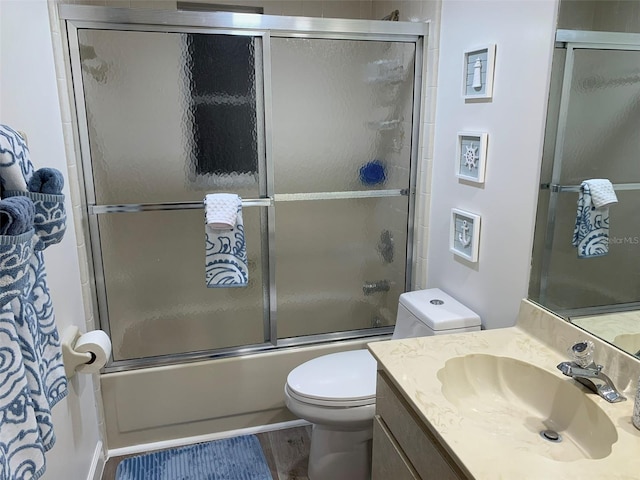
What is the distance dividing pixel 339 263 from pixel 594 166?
4.01 ft

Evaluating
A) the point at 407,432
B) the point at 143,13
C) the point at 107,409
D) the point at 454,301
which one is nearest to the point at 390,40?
the point at 143,13

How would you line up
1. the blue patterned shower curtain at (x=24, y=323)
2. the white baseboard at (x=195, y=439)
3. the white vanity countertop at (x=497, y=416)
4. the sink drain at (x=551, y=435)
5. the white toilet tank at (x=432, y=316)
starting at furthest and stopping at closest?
the white baseboard at (x=195, y=439) → the white toilet tank at (x=432, y=316) → the sink drain at (x=551, y=435) → the white vanity countertop at (x=497, y=416) → the blue patterned shower curtain at (x=24, y=323)

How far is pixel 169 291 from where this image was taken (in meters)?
2.12

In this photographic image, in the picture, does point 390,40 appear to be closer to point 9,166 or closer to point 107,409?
point 9,166

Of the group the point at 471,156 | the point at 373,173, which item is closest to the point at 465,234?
the point at 471,156

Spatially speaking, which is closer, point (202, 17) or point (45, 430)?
point (45, 430)

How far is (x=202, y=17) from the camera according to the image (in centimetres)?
183

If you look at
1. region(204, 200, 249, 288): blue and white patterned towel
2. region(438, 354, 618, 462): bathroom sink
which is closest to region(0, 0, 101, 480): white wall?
region(204, 200, 249, 288): blue and white patterned towel

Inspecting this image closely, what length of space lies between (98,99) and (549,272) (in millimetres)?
1737

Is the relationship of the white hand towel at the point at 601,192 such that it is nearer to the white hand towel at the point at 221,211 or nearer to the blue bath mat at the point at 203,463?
the white hand towel at the point at 221,211

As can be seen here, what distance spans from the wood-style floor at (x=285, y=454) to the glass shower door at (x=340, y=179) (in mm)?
479

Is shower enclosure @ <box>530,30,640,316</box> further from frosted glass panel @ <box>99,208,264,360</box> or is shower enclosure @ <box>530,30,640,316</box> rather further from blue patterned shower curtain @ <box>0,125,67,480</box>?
blue patterned shower curtain @ <box>0,125,67,480</box>

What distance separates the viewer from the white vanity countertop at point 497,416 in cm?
93

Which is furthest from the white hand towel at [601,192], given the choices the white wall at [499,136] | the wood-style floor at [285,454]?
the wood-style floor at [285,454]
